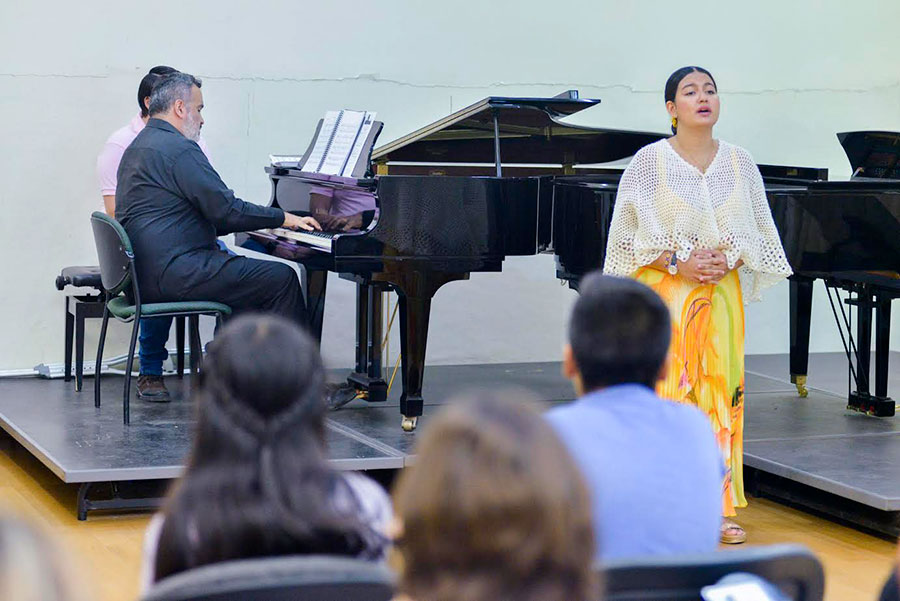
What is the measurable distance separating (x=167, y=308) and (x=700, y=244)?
7.00ft

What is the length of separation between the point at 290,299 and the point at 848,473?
227cm

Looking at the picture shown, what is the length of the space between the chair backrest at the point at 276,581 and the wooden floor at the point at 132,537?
2197 millimetres

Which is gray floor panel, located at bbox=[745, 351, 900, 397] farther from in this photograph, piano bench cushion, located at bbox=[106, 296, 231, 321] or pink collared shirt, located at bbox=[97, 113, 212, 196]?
pink collared shirt, located at bbox=[97, 113, 212, 196]

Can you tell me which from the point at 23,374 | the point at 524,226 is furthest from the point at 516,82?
the point at 23,374

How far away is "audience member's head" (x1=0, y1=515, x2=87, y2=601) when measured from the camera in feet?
3.13

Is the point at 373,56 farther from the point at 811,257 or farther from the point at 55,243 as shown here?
the point at 811,257

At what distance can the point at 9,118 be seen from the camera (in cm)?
628

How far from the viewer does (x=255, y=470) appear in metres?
1.60

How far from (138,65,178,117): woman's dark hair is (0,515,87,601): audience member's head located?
5.05 meters

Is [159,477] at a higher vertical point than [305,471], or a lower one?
lower

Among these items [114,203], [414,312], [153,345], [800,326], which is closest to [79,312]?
[153,345]

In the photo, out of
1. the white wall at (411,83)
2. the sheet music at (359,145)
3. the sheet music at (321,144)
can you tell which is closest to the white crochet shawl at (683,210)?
the sheet music at (359,145)

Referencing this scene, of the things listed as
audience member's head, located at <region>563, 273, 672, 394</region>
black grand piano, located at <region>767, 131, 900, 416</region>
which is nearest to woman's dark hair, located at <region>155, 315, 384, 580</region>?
audience member's head, located at <region>563, 273, 672, 394</region>

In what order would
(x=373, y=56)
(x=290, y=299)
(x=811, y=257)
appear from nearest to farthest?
(x=811, y=257) → (x=290, y=299) → (x=373, y=56)
